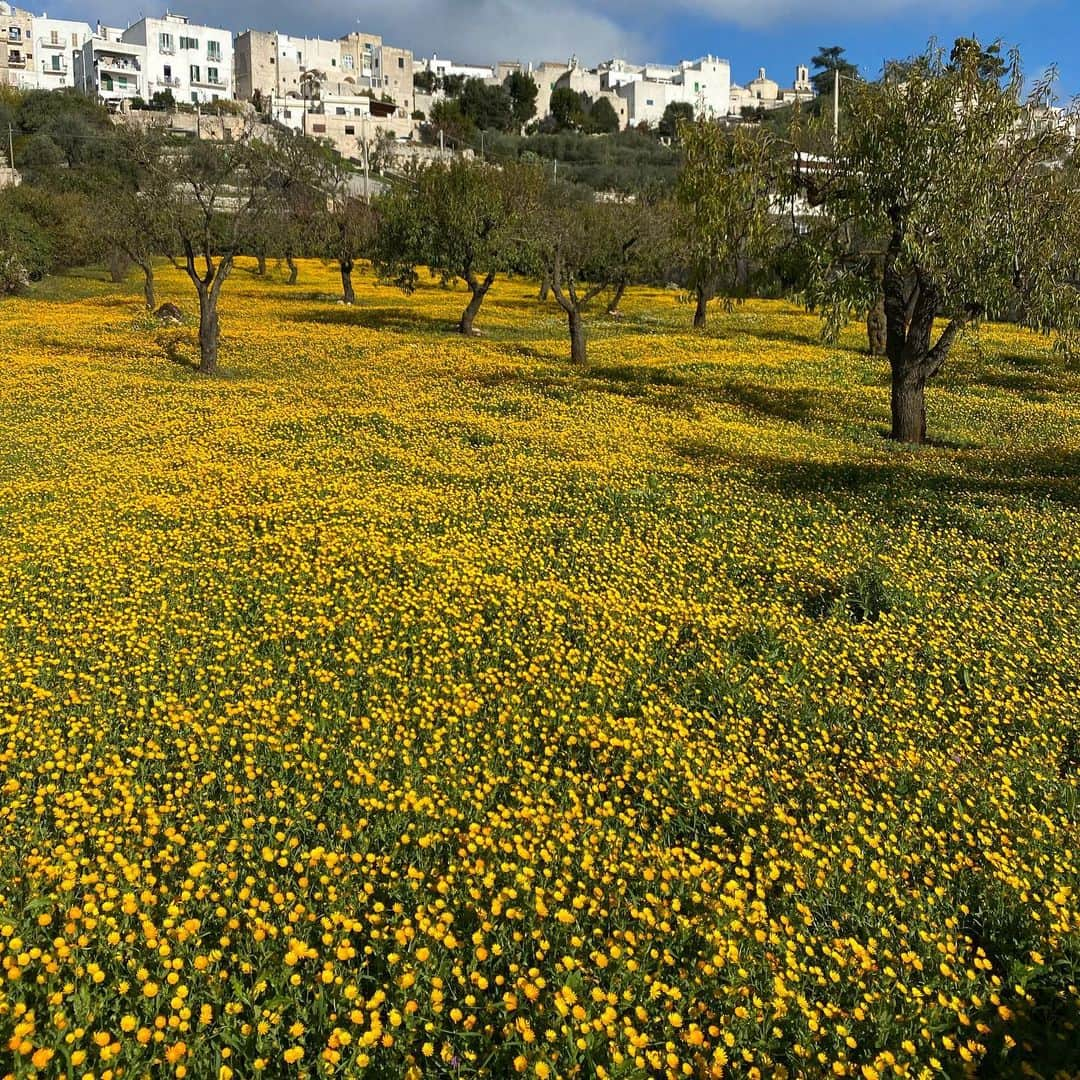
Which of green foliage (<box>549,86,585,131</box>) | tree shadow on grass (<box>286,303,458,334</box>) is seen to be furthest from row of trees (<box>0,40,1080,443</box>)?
green foliage (<box>549,86,585,131</box>)

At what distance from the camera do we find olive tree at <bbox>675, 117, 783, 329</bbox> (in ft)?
61.6

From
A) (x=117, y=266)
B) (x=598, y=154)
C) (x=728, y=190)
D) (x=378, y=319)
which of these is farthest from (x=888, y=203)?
(x=598, y=154)

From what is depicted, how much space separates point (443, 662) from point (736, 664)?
297 centimetres

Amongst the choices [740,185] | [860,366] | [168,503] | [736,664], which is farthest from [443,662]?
[860,366]

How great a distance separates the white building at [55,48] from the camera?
5610 inches

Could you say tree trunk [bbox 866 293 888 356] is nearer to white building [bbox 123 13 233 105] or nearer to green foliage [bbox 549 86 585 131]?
green foliage [bbox 549 86 585 131]

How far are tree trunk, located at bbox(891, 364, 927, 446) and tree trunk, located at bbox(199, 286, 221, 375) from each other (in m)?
19.3

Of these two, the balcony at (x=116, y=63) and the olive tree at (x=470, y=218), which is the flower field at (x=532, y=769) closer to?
the olive tree at (x=470, y=218)

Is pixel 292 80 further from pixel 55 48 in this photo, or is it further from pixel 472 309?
pixel 472 309

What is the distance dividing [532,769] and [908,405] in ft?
51.0

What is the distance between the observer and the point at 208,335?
24.6 meters

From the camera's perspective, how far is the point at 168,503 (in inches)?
474

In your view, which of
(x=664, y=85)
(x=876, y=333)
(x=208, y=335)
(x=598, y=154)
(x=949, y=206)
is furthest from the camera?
(x=664, y=85)

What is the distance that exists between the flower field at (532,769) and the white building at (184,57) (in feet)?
504
